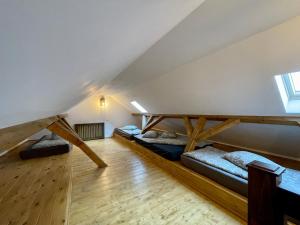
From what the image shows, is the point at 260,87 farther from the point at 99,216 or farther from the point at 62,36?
the point at 99,216

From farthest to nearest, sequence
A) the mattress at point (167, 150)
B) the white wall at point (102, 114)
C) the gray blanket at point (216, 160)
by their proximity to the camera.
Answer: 1. the white wall at point (102, 114)
2. the mattress at point (167, 150)
3. the gray blanket at point (216, 160)

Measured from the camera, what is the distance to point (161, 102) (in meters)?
4.00

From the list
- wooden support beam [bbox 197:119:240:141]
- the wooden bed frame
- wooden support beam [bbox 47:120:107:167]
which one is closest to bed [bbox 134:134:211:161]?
the wooden bed frame

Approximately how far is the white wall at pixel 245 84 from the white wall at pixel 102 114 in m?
3.38

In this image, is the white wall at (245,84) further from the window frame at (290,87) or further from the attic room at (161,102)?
the window frame at (290,87)

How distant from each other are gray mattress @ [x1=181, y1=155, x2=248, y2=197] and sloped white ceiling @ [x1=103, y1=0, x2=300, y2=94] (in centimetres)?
173

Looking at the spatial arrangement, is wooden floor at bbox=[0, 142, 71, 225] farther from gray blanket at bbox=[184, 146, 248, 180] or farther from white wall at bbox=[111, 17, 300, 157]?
white wall at bbox=[111, 17, 300, 157]

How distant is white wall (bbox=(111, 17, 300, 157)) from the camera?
1441mm

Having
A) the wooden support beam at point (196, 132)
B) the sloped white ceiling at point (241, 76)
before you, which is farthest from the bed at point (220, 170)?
the sloped white ceiling at point (241, 76)

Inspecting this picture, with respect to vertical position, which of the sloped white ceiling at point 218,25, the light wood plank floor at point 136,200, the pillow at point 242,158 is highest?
the sloped white ceiling at point 218,25

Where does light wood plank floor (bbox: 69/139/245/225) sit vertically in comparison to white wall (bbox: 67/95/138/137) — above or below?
below

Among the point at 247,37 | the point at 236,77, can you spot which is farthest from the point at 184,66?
the point at 247,37

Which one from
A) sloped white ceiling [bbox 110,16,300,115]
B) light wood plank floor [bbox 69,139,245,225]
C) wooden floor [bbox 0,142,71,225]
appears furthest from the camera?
light wood plank floor [bbox 69,139,245,225]

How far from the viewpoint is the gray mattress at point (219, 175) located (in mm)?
2135
